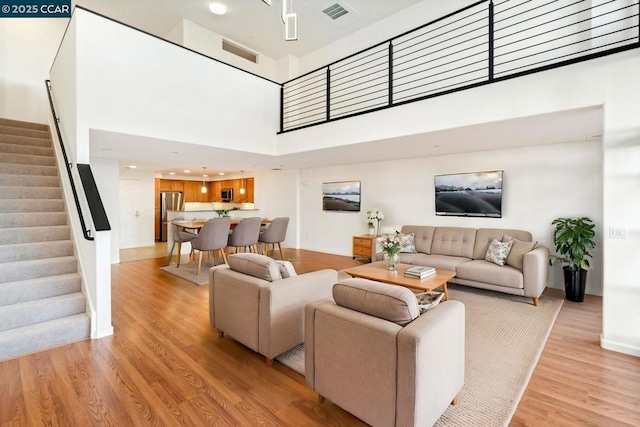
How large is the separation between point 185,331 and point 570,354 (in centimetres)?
359

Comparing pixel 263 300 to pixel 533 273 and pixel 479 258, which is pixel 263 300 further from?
pixel 479 258

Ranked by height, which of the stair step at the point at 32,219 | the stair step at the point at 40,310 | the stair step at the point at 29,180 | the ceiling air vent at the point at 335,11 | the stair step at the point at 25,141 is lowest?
the stair step at the point at 40,310

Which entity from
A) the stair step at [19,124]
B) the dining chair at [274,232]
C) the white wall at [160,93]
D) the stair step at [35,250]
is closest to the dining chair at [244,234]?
the dining chair at [274,232]

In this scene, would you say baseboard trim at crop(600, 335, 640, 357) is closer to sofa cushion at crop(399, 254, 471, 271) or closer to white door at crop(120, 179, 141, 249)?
sofa cushion at crop(399, 254, 471, 271)

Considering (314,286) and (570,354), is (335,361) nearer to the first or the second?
(314,286)

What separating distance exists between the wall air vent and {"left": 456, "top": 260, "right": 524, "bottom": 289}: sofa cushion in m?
6.42

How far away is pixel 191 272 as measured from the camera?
5.60 m

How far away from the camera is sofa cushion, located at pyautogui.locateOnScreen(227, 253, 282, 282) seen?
8.63 feet

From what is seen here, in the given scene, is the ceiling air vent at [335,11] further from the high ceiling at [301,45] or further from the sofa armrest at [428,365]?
the sofa armrest at [428,365]

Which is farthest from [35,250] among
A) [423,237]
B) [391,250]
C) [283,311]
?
[423,237]

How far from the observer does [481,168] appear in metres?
5.36

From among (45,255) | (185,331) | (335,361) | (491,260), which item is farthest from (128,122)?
(491,260)

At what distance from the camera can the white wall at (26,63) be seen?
236 inches

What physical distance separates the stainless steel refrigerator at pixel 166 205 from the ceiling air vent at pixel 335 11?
24.9 feet
